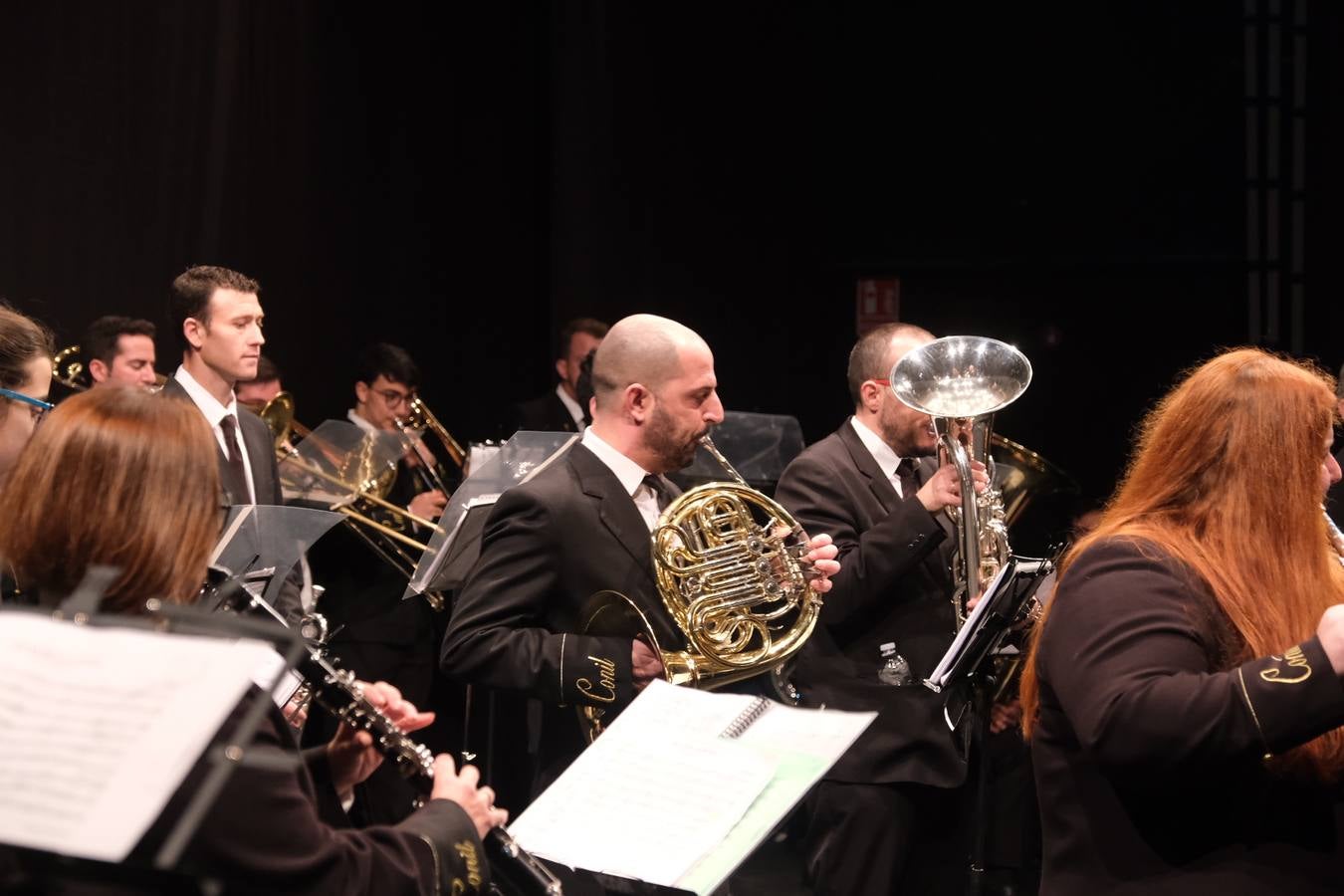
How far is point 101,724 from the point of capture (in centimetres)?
141

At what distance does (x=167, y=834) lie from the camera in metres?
1.55

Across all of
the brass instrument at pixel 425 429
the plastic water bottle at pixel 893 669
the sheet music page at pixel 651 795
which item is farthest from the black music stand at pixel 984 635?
the brass instrument at pixel 425 429

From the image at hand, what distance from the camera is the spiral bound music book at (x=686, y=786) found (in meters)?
2.06

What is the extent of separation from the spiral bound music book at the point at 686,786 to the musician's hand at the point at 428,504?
12.3 ft

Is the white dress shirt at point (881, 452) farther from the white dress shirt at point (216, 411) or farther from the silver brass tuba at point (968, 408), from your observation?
the white dress shirt at point (216, 411)

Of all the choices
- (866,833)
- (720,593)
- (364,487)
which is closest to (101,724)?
(720,593)

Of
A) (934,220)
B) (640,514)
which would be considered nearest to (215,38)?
(640,514)

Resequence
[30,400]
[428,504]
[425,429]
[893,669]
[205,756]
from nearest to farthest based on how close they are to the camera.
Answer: [205,756], [30,400], [893,669], [428,504], [425,429]

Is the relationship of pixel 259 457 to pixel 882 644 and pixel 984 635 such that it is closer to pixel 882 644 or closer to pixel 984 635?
pixel 882 644

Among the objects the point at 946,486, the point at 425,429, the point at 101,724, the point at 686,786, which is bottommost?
the point at 686,786

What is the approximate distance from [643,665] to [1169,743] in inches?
49.2

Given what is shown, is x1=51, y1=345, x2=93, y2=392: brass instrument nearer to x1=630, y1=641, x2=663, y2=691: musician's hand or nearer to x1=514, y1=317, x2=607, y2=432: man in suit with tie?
x1=514, y1=317, x2=607, y2=432: man in suit with tie

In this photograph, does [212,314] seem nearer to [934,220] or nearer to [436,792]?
[436,792]

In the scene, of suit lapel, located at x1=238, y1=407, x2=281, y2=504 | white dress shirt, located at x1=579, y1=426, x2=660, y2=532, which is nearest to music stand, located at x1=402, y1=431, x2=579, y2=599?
white dress shirt, located at x1=579, y1=426, x2=660, y2=532
